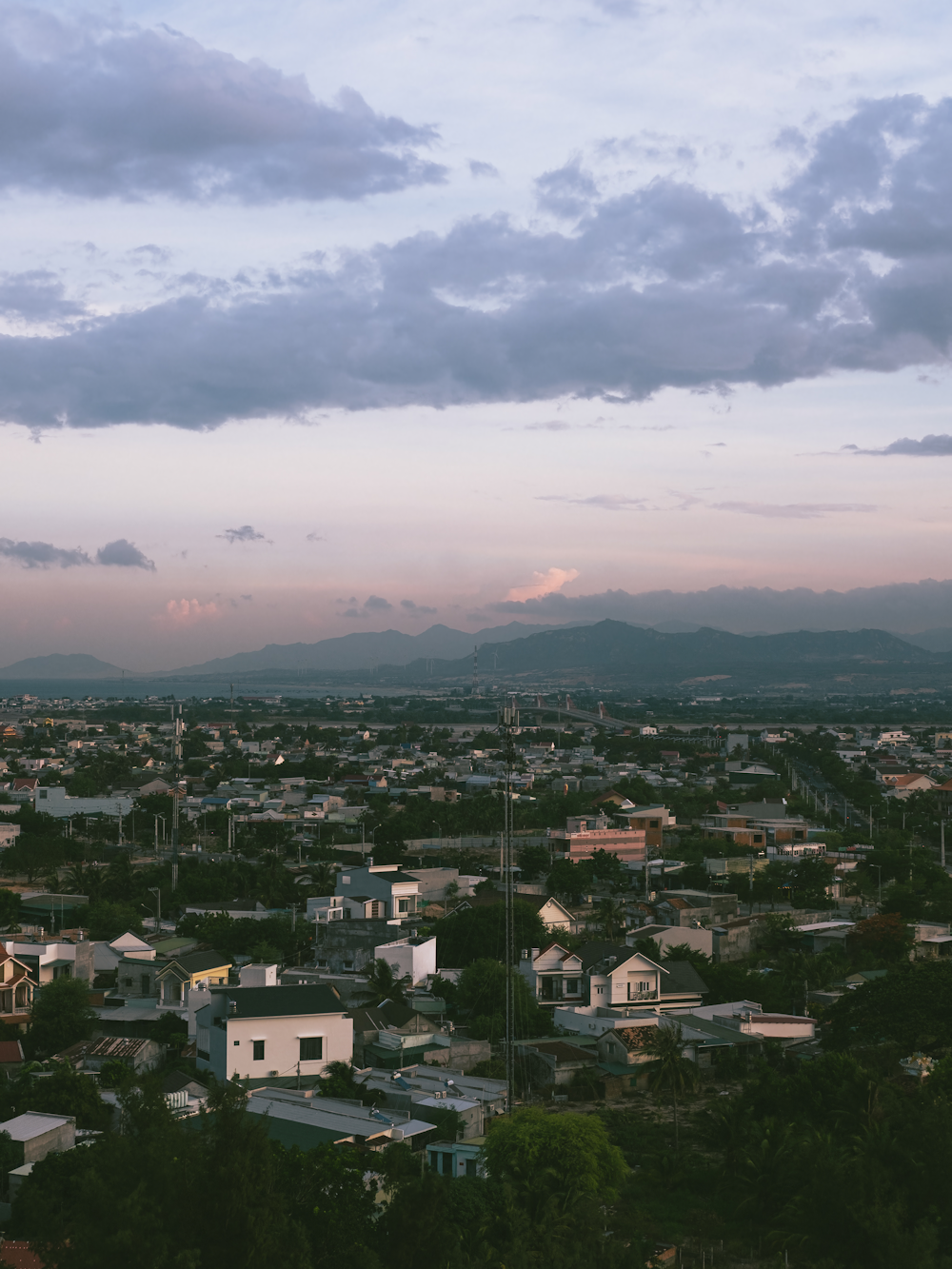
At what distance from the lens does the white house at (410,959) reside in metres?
24.9

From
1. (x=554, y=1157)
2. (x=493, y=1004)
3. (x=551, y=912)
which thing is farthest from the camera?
(x=551, y=912)

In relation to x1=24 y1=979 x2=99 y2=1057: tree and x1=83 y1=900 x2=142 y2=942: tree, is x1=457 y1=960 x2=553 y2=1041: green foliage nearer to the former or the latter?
x1=24 y1=979 x2=99 y2=1057: tree

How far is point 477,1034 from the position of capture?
20969 mm

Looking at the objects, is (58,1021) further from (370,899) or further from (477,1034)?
(370,899)

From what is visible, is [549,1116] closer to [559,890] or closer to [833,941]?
[833,941]

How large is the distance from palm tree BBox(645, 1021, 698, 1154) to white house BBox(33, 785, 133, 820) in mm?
36665

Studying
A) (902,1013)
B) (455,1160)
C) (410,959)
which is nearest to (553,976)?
(410,959)

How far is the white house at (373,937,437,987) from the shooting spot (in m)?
24.9

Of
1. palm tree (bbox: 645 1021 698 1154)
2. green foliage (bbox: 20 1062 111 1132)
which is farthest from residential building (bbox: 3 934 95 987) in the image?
palm tree (bbox: 645 1021 698 1154)

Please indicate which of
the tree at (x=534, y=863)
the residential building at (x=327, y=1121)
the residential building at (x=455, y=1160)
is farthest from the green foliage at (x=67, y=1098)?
the tree at (x=534, y=863)

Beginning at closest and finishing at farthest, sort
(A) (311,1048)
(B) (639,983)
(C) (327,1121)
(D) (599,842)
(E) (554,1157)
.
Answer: (E) (554,1157) → (C) (327,1121) → (A) (311,1048) → (B) (639,983) → (D) (599,842)

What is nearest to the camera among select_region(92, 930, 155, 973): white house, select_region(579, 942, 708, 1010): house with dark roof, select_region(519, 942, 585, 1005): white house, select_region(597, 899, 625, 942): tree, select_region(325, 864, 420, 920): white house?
select_region(579, 942, 708, 1010): house with dark roof

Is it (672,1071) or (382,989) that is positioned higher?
(672,1071)

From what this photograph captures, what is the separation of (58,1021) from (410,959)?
7609mm
